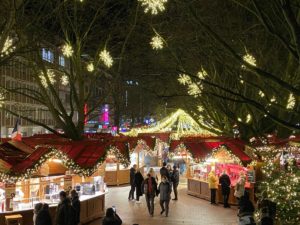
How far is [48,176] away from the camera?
16906 millimetres

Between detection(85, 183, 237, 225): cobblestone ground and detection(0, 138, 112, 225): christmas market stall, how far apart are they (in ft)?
3.97

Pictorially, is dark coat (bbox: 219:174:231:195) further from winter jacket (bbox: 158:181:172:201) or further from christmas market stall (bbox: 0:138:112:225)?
christmas market stall (bbox: 0:138:112:225)

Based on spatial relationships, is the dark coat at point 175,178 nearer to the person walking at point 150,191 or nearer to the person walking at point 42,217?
the person walking at point 150,191

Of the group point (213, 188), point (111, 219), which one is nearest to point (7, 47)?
point (111, 219)

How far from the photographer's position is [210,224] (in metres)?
16.9

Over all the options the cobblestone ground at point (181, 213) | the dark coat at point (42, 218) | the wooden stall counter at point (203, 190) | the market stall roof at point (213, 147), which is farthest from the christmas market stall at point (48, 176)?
the wooden stall counter at point (203, 190)

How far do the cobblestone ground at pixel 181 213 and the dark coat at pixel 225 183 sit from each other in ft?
2.34

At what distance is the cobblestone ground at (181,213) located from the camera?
17.4 metres

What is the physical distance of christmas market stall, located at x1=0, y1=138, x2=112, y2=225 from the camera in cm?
1518

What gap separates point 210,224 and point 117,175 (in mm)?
13530

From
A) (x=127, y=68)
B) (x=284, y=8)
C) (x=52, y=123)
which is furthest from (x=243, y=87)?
(x=52, y=123)

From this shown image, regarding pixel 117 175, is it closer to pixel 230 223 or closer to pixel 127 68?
pixel 230 223

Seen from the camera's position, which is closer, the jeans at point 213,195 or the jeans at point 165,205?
the jeans at point 165,205

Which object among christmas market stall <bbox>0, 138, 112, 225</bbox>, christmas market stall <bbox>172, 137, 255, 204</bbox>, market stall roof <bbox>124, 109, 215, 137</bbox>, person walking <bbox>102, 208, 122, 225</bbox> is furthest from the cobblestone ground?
market stall roof <bbox>124, 109, 215, 137</bbox>
